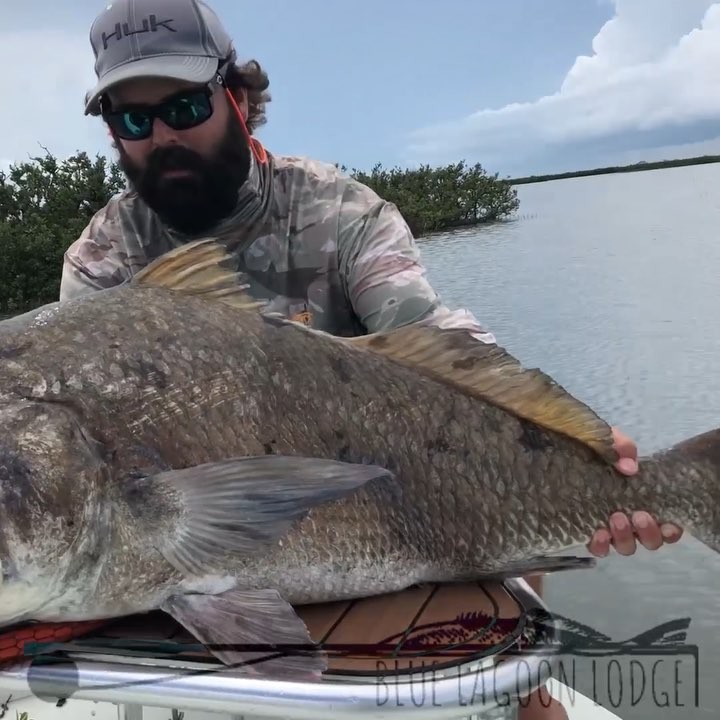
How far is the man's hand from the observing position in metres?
2.14

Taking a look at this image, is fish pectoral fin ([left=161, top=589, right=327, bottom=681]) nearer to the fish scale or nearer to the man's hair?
the fish scale

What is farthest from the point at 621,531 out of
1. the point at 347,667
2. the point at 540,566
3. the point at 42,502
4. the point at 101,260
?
the point at 101,260

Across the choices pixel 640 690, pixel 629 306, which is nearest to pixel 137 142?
pixel 640 690

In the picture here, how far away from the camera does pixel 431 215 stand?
47812 millimetres

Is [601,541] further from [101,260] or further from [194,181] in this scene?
[101,260]

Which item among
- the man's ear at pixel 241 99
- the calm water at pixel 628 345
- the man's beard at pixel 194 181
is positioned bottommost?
the calm water at pixel 628 345

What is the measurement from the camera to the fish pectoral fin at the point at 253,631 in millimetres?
1532

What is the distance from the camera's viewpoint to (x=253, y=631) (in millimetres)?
1664

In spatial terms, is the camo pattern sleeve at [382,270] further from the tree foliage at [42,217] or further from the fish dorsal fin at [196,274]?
the tree foliage at [42,217]

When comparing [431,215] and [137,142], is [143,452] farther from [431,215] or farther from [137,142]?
[431,215]

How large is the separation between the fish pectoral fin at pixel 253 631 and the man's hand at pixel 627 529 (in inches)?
35.1

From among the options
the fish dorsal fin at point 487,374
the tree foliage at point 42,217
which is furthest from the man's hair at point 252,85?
the tree foliage at point 42,217

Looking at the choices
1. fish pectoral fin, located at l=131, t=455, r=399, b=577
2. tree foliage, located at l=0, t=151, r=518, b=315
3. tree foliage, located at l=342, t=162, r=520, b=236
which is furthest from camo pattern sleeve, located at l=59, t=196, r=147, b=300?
tree foliage, located at l=342, t=162, r=520, b=236

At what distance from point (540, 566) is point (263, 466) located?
32.2 inches
